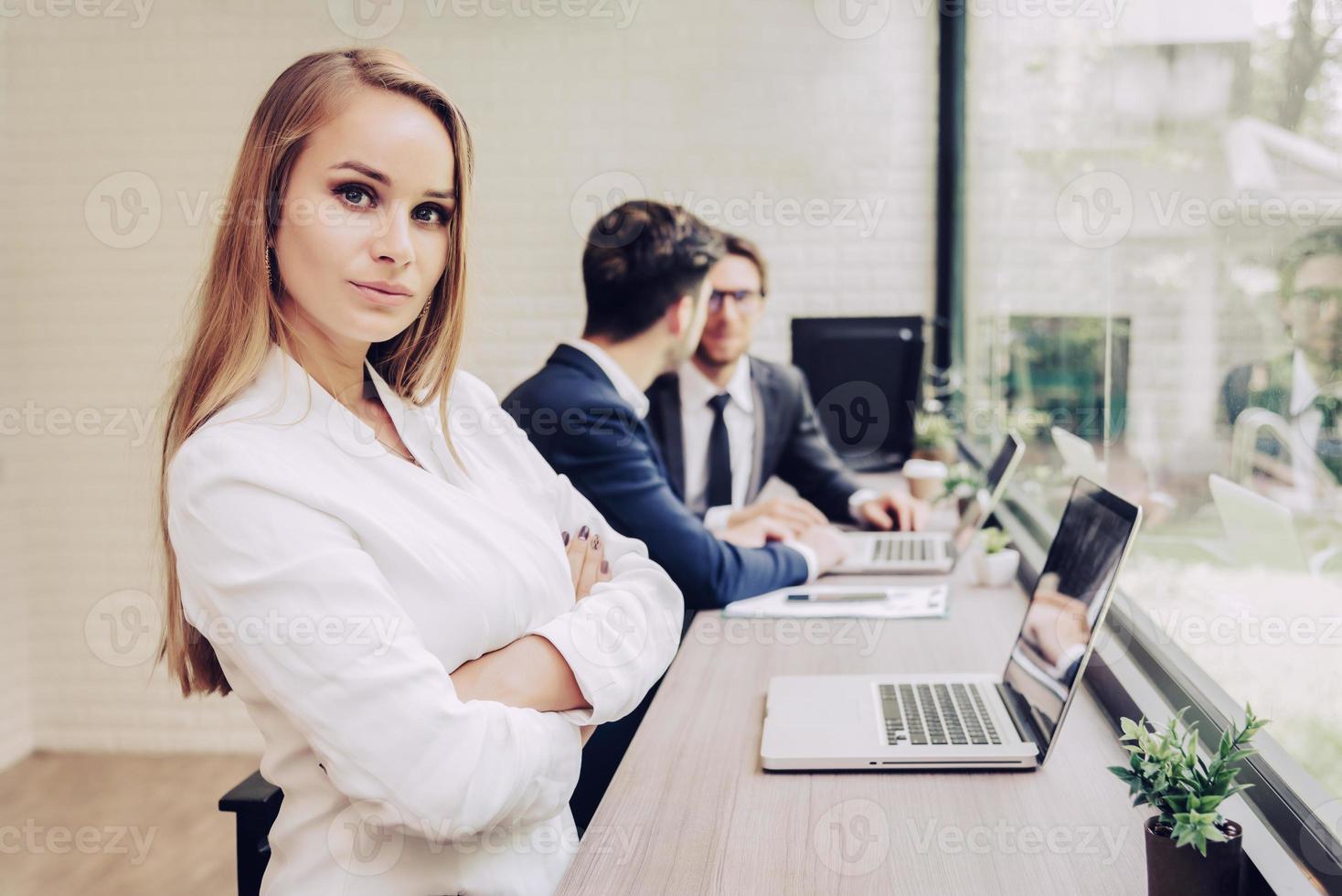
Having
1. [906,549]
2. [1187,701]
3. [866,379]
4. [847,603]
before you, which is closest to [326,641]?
[1187,701]

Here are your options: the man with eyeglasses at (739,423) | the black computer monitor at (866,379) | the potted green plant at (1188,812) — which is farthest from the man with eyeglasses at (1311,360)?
the black computer monitor at (866,379)

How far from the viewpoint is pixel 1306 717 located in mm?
1062

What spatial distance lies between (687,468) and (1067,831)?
1.99 m

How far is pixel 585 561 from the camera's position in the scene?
1.44 metres

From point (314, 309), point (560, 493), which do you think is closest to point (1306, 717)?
point (560, 493)

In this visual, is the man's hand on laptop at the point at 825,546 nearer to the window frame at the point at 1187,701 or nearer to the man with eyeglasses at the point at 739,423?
the window frame at the point at 1187,701

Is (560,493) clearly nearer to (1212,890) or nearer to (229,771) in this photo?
(1212,890)

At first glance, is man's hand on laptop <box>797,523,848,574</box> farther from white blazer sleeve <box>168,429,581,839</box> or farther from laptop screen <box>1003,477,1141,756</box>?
white blazer sleeve <box>168,429,581,839</box>

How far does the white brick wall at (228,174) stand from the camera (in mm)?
3893

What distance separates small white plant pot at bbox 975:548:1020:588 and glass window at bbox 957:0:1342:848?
0.77ft

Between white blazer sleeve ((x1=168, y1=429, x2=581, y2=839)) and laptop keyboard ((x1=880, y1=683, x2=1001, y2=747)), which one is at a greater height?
white blazer sleeve ((x1=168, y1=429, x2=581, y2=839))

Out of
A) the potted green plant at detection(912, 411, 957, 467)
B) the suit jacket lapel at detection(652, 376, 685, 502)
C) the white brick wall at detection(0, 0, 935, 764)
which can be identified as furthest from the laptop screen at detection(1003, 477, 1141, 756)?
the white brick wall at detection(0, 0, 935, 764)

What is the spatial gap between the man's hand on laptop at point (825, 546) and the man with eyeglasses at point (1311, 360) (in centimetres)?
101

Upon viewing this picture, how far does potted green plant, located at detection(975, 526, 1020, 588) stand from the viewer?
2.02 meters
